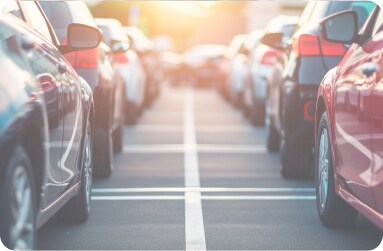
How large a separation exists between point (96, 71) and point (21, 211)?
17.0 feet

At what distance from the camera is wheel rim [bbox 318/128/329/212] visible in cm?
807

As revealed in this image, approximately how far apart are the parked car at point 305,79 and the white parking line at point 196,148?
3.52 metres

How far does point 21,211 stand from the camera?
5480 mm

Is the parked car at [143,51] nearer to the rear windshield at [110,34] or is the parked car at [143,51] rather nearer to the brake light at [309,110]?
the rear windshield at [110,34]

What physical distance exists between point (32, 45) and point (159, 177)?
5.23m

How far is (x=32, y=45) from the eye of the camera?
6.30 m

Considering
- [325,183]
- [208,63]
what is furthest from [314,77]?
[208,63]

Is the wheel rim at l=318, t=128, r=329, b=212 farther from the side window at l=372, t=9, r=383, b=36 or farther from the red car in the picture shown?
the side window at l=372, t=9, r=383, b=36

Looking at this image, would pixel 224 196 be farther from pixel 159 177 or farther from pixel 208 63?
pixel 208 63

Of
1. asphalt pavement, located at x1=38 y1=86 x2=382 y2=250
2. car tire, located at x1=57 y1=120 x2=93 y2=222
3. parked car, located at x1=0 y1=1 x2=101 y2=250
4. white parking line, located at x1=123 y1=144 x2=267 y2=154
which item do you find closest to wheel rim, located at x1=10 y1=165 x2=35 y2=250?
parked car, located at x1=0 y1=1 x2=101 y2=250

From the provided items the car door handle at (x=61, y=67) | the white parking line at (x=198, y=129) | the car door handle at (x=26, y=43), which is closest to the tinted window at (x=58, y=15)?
the car door handle at (x=61, y=67)

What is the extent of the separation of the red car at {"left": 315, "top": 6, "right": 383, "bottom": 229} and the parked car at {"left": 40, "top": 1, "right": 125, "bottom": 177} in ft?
Result: 8.85

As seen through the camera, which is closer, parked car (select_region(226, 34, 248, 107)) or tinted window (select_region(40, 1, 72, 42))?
tinted window (select_region(40, 1, 72, 42))

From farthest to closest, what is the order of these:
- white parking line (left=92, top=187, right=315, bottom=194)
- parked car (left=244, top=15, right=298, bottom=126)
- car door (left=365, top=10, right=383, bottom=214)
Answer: parked car (left=244, top=15, right=298, bottom=126) < white parking line (left=92, top=187, right=315, bottom=194) < car door (left=365, top=10, right=383, bottom=214)
